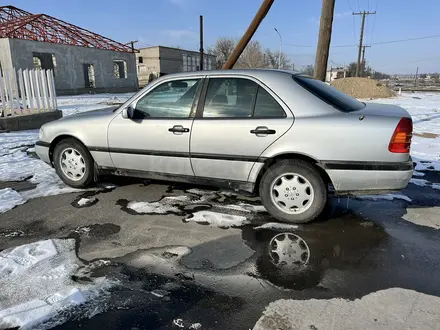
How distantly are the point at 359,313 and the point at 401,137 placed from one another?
184 cm

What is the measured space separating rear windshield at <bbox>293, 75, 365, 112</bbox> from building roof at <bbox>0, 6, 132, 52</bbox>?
88.5ft

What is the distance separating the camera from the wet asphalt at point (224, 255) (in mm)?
2299

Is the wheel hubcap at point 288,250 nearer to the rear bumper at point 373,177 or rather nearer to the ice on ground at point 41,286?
the rear bumper at point 373,177

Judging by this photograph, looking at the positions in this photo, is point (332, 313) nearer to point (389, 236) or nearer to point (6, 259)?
point (389, 236)

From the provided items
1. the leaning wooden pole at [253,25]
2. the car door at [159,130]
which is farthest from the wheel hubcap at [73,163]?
the leaning wooden pole at [253,25]

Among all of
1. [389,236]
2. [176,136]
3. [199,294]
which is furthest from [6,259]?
[389,236]

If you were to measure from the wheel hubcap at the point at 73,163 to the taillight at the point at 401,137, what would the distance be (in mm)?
3968

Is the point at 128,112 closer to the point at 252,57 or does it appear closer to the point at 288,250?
the point at 288,250

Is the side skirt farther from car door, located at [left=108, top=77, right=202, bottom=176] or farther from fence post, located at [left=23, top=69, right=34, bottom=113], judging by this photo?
fence post, located at [left=23, top=69, right=34, bottom=113]

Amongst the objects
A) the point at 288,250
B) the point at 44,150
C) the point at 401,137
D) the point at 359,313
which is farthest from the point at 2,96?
the point at 359,313

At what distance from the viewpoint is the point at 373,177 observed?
3.29m

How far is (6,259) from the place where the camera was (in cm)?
289

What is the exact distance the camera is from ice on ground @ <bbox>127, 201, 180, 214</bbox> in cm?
398

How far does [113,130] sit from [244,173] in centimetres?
189
